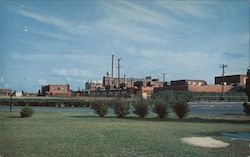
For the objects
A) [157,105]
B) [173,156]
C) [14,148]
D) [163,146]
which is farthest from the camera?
[157,105]

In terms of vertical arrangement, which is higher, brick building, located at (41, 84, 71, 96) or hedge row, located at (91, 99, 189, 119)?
brick building, located at (41, 84, 71, 96)

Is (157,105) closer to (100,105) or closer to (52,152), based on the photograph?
(100,105)

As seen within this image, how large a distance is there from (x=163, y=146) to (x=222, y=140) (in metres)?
2.76

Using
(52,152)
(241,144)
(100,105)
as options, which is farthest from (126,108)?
(52,152)

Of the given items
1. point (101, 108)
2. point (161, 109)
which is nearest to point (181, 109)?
point (161, 109)

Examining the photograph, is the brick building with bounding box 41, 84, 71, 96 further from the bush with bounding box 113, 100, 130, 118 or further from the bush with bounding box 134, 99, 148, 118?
the bush with bounding box 134, 99, 148, 118

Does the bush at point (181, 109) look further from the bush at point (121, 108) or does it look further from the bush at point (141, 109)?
the bush at point (121, 108)

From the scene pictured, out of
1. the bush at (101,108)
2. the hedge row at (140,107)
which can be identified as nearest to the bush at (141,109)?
the hedge row at (140,107)

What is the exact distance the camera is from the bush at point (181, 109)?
3038 centimetres

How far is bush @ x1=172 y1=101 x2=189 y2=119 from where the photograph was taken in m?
30.4

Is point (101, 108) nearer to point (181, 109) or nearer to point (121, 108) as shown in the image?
point (121, 108)

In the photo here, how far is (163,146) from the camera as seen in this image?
525 inches

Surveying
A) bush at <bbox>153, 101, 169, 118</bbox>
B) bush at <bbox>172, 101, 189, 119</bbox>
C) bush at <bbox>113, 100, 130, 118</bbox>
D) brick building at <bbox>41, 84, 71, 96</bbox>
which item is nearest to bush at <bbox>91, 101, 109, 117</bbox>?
bush at <bbox>113, 100, 130, 118</bbox>

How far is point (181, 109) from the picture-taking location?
30.5 m
